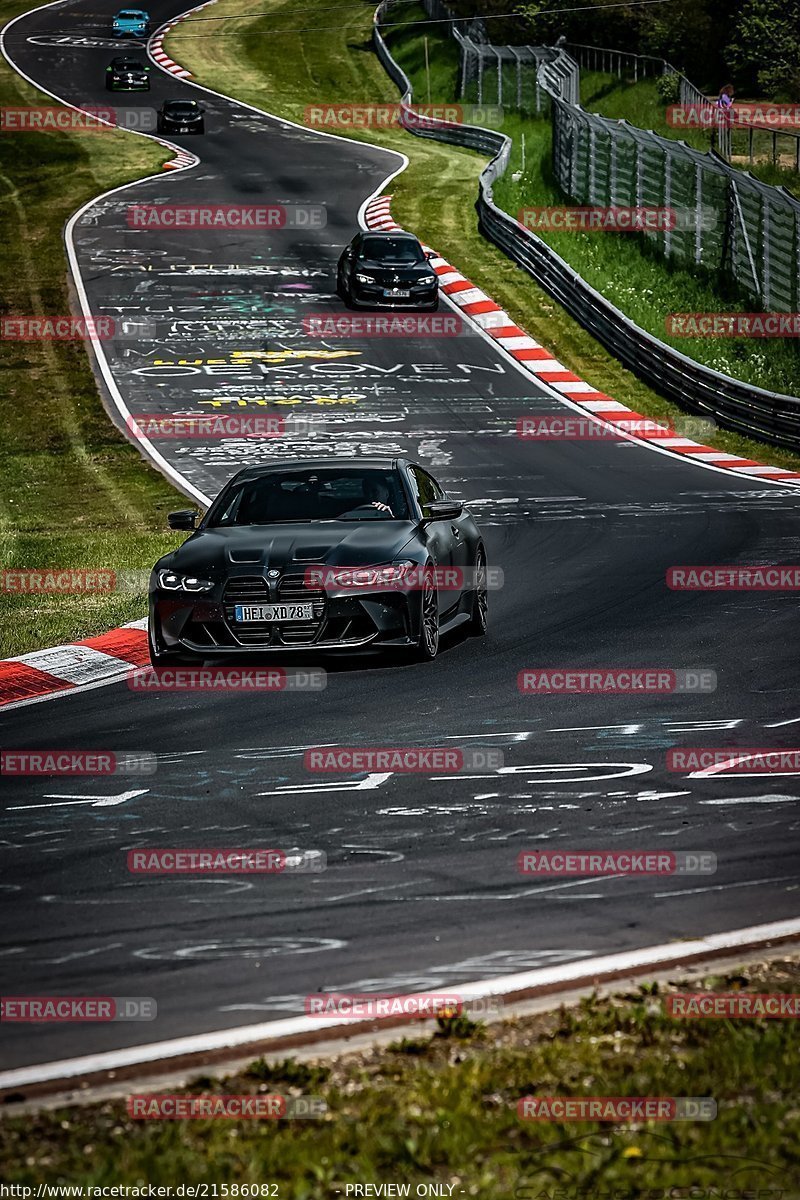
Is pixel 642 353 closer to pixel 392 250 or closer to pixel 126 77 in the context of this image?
pixel 392 250

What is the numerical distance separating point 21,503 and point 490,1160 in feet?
54.4

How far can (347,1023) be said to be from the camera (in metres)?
5.45

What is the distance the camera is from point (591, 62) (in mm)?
65000

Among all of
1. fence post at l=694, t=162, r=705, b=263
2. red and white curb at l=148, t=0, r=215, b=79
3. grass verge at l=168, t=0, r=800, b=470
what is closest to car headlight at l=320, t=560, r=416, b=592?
grass verge at l=168, t=0, r=800, b=470

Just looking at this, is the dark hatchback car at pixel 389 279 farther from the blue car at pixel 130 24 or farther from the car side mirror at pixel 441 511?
the blue car at pixel 130 24

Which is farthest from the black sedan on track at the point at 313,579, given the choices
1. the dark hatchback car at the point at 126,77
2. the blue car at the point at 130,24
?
the blue car at the point at 130,24

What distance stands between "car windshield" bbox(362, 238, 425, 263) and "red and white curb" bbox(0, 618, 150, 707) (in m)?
20.7

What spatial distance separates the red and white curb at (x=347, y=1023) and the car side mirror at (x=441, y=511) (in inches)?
246

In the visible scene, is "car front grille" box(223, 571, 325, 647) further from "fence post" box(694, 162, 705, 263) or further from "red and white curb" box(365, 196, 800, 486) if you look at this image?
"fence post" box(694, 162, 705, 263)

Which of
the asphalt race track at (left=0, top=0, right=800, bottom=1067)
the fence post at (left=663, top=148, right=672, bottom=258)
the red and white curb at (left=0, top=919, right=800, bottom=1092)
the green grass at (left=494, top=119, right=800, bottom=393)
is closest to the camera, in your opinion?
the red and white curb at (left=0, top=919, right=800, bottom=1092)

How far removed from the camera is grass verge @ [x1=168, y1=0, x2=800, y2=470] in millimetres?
30156

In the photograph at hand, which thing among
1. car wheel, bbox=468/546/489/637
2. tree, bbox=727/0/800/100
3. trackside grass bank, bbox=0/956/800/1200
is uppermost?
tree, bbox=727/0/800/100

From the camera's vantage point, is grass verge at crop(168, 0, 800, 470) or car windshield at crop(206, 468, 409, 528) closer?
car windshield at crop(206, 468, 409, 528)

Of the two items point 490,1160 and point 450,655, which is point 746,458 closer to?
point 450,655
